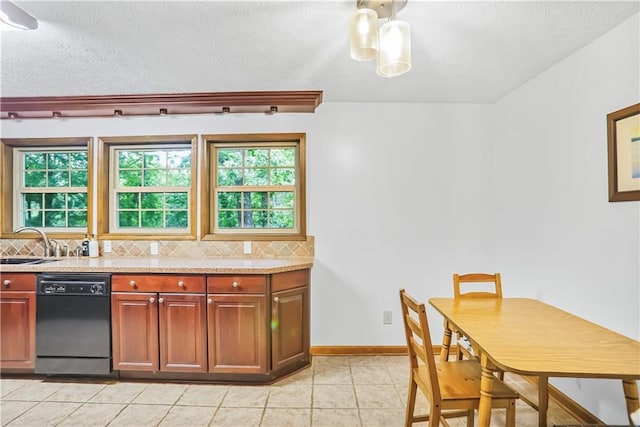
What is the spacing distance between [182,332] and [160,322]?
192 mm

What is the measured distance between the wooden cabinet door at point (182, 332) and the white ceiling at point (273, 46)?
176cm

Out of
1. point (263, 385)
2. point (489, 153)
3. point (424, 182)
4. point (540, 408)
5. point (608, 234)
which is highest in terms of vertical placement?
point (489, 153)

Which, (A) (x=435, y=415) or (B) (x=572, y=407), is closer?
(A) (x=435, y=415)

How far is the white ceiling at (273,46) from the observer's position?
5.78 feet

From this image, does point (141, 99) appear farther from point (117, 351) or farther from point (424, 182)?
point (424, 182)

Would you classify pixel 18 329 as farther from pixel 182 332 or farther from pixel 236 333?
pixel 236 333

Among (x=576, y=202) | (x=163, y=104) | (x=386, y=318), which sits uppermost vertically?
(x=163, y=104)

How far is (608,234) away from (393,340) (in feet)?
6.30

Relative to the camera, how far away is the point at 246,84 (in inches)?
109

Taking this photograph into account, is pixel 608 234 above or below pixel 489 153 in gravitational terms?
below

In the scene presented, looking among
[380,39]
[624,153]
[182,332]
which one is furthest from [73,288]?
[624,153]

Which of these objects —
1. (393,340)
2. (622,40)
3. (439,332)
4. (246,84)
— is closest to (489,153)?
(622,40)

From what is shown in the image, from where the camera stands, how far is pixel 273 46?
84.4 inches

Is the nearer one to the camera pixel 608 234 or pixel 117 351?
pixel 608 234
